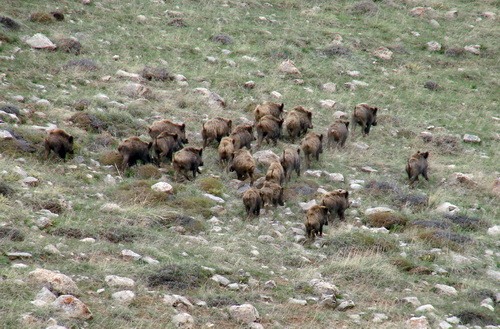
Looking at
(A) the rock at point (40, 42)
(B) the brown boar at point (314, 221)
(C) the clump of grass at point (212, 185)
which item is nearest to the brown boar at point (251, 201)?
(B) the brown boar at point (314, 221)

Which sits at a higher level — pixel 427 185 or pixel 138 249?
pixel 138 249

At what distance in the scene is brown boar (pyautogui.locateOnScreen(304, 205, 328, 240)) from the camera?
15297 millimetres

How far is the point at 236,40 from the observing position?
96.4 ft

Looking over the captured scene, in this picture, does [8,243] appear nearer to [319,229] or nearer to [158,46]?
[319,229]

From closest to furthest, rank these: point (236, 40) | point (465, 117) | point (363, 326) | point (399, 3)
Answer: point (363, 326)
point (465, 117)
point (236, 40)
point (399, 3)

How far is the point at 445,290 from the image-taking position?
533 inches

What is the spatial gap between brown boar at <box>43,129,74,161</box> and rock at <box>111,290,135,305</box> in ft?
22.4

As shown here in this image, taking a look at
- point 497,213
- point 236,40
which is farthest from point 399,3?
point 497,213

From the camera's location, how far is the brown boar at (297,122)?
21.5m

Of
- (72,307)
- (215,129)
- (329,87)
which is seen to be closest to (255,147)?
(215,129)

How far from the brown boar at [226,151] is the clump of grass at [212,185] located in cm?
110

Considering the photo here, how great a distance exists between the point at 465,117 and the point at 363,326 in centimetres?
1629

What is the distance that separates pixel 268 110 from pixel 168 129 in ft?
12.1

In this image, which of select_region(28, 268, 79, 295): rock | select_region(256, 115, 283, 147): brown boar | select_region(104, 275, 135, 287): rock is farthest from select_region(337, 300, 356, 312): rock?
select_region(256, 115, 283, 147): brown boar
